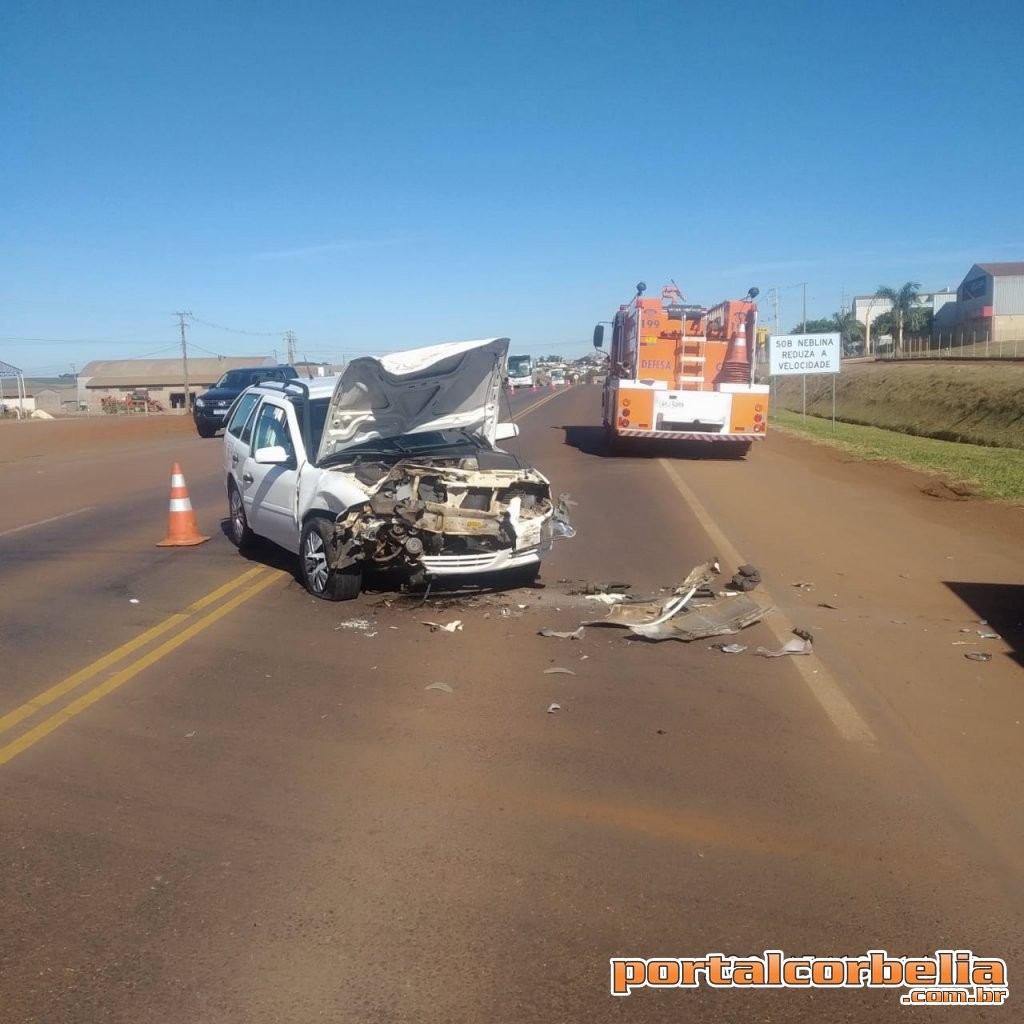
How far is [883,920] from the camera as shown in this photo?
12.4 feet

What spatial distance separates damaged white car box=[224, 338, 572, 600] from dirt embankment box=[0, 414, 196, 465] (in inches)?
716

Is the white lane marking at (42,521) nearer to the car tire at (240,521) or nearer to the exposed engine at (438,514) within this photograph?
the car tire at (240,521)

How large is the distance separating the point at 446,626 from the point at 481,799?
3121mm

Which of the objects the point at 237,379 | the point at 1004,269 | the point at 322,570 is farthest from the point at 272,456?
the point at 1004,269

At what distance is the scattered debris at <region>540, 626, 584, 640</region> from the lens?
752cm

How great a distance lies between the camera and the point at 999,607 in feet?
27.7

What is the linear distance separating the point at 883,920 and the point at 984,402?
98.2 ft

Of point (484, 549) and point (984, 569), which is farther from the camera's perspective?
point (984, 569)

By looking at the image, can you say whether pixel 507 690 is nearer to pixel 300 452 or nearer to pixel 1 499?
pixel 300 452

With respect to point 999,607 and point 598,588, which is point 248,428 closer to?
point 598,588

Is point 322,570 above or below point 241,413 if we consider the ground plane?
below

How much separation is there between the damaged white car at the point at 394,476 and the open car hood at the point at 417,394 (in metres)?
0.01

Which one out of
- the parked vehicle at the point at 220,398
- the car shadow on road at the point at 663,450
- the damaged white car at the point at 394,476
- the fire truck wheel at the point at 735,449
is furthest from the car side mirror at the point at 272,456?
the parked vehicle at the point at 220,398

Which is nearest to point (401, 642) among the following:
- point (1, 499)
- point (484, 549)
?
point (484, 549)
